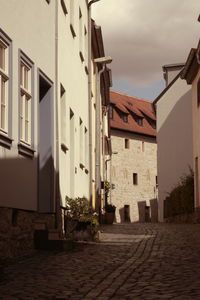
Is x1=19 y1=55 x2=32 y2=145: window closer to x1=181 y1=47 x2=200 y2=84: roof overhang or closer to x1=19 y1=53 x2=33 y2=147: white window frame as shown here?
x1=19 y1=53 x2=33 y2=147: white window frame

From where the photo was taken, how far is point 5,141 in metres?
9.60

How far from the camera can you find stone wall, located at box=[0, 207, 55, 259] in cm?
934

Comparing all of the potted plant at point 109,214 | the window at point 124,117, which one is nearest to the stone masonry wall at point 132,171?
the window at point 124,117

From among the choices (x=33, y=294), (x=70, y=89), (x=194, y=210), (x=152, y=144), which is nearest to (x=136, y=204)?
(x=152, y=144)

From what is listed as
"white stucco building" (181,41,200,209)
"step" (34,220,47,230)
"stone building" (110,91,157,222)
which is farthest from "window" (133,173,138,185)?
"step" (34,220,47,230)

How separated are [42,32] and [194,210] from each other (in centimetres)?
1729

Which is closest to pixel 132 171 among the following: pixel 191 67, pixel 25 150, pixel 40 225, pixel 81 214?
pixel 191 67

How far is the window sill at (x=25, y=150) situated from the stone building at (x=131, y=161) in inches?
1839

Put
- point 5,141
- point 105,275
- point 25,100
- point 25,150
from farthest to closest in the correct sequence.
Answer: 1. point 25,100
2. point 25,150
3. point 5,141
4. point 105,275

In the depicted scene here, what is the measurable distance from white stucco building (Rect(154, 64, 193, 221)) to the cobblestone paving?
97.4 feet

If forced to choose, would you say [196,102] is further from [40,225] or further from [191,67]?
[40,225]

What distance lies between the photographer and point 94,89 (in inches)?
1089

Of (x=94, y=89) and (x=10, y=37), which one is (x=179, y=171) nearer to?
(x=94, y=89)

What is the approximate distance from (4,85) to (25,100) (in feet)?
4.68
